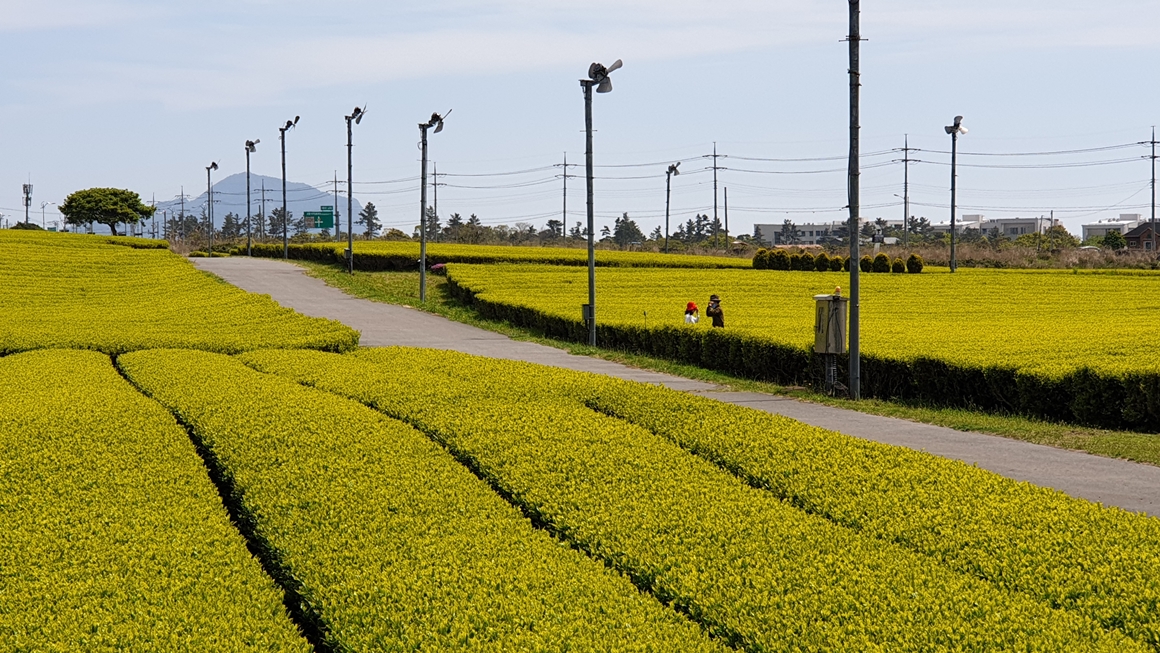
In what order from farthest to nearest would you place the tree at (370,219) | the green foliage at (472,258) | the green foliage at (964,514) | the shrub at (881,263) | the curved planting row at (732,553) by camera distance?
1. the tree at (370,219)
2. the shrub at (881,263)
3. the green foliage at (472,258)
4. the green foliage at (964,514)
5. the curved planting row at (732,553)

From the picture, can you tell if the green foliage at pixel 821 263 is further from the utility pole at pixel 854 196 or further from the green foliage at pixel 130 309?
the utility pole at pixel 854 196

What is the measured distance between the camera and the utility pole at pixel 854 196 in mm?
14406

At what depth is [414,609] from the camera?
189 inches

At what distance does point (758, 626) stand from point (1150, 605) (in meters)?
1.88

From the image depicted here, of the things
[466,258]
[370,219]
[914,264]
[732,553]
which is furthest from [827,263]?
[370,219]

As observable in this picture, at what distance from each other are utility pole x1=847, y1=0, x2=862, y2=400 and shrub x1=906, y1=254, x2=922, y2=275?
34.1 metres

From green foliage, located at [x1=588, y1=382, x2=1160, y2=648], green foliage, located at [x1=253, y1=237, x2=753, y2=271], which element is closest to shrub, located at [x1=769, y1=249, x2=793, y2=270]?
green foliage, located at [x1=253, y1=237, x2=753, y2=271]

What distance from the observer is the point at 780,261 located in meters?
49.0

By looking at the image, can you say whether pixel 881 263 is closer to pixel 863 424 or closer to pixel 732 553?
pixel 863 424

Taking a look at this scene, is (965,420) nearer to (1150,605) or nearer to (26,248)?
(1150,605)

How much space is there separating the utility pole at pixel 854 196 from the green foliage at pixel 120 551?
8.97m

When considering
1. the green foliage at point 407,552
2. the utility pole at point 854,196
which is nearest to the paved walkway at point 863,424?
the utility pole at point 854,196

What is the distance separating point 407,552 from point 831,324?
1046 cm

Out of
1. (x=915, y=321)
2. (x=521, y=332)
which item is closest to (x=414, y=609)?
(x=915, y=321)
